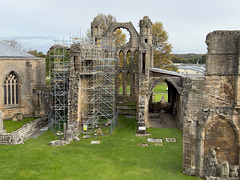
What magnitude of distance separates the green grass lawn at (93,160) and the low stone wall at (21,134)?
641 mm

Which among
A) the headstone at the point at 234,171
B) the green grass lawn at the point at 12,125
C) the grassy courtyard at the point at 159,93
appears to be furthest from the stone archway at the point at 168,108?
the green grass lawn at the point at 12,125

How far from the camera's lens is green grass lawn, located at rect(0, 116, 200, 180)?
12086 mm

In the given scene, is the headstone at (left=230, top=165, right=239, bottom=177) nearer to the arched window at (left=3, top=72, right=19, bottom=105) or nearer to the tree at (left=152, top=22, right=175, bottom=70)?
the arched window at (left=3, top=72, right=19, bottom=105)

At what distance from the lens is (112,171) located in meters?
12.5

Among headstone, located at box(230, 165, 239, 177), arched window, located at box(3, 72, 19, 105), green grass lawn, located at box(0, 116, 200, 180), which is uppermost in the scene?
arched window, located at box(3, 72, 19, 105)

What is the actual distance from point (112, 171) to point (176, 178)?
10.1 feet

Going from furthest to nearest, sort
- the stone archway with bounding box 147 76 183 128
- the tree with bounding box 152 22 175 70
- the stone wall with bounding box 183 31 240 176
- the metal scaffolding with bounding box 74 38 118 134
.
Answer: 1. the tree with bounding box 152 22 175 70
2. the stone archway with bounding box 147 76 183 128
3. the metal scaffolding with bounding box 74 38 118 134
4. the stone wall with bounding box 183 31 240 176

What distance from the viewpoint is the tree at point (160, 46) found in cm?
4375

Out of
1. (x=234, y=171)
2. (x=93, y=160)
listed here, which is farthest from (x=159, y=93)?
(x=234, y=171)

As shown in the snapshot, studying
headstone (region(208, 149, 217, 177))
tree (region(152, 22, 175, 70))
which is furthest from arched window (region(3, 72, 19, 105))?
tree (region(152, 22, 175, 70))

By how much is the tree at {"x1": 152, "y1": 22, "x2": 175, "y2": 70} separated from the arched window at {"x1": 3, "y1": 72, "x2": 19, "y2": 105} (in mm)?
24956

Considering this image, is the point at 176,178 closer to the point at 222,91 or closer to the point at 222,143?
the point at 222,143

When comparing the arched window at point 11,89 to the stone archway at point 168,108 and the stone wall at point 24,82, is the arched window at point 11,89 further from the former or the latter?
the stone archway at point 168,108

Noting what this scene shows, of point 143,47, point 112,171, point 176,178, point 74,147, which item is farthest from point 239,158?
point 143,47
